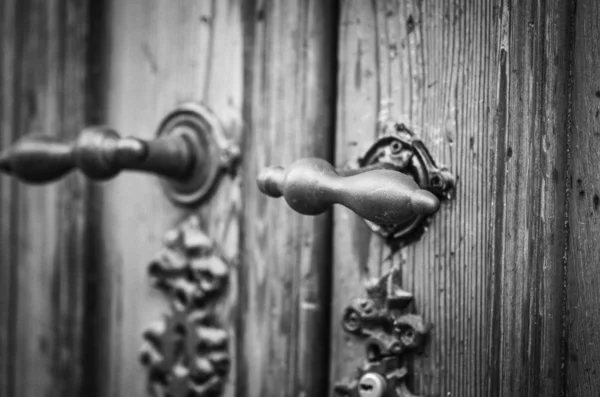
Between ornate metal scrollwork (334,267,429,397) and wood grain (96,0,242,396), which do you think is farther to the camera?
wood grain (96,0,242,396)

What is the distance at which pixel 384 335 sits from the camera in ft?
1.61

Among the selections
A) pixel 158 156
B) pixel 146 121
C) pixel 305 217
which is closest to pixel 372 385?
pixel 305 217

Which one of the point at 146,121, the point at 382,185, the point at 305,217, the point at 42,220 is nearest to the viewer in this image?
the point at 382,185

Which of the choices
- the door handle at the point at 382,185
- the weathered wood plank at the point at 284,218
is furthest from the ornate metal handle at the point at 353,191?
the weathered wood plank at the point at 284,218

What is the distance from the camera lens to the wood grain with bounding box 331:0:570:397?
43cm

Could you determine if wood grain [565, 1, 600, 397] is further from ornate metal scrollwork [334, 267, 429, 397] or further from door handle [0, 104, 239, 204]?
door handle [0, 104, 239, 204]

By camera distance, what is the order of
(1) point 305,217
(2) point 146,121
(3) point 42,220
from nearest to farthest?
1. (1) point 305,217
2. (2) point 146,121
3. (3) point 42,220

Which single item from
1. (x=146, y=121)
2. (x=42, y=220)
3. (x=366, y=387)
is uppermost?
(x=146, y=121)

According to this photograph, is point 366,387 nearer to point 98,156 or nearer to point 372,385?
point 372,385

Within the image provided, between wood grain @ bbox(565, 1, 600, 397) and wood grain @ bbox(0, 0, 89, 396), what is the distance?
0.56 meters

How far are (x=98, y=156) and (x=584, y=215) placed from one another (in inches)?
16.0

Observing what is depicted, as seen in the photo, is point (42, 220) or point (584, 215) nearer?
point (584, 215)

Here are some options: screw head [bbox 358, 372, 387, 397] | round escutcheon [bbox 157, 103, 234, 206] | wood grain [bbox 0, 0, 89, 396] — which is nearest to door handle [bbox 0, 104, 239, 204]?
round escutcheon [bbox 157, 103, 234, 206]

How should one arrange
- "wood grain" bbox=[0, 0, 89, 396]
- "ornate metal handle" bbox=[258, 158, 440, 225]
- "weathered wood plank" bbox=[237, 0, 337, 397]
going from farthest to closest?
"wood grain" bbox=[0, 0, 89, 396] < "weathered wood plank" bbox=[237, 0, 337, 397] < "ornate metal handle" bbox=[258, 158, 440, 225]
